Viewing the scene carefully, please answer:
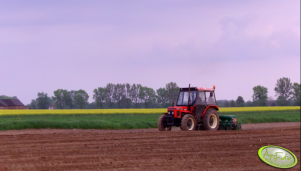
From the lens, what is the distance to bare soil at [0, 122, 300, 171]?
28.6 feet

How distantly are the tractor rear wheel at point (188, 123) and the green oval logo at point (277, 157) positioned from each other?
5145 millimetres

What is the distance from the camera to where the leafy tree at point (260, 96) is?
6100cm

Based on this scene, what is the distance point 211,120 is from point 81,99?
2804cm

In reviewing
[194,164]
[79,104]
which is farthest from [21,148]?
[79,104]

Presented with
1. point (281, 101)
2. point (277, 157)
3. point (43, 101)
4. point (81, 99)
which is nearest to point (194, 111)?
point (277, 157)

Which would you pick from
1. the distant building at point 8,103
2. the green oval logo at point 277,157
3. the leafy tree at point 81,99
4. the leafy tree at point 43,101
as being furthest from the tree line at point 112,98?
the green oval logo at point 277,157

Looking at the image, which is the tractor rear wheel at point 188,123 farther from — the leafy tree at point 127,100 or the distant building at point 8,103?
the leafy tree at point 127,100

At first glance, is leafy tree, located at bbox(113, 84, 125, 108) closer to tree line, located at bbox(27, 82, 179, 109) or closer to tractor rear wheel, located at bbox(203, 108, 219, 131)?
tree line, located at bbox(27, 82, 179, 109)

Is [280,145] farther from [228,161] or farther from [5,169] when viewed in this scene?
[5,169]

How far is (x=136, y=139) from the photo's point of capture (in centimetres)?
1312

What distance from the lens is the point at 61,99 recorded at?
134 ft

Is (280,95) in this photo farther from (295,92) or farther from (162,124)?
(162,124)

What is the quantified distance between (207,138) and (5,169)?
773 cm

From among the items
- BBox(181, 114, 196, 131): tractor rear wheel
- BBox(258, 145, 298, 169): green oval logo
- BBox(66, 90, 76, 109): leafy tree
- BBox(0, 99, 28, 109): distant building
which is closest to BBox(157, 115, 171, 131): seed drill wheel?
BBox(181, 114, 196, 131): tractor rear wheel
